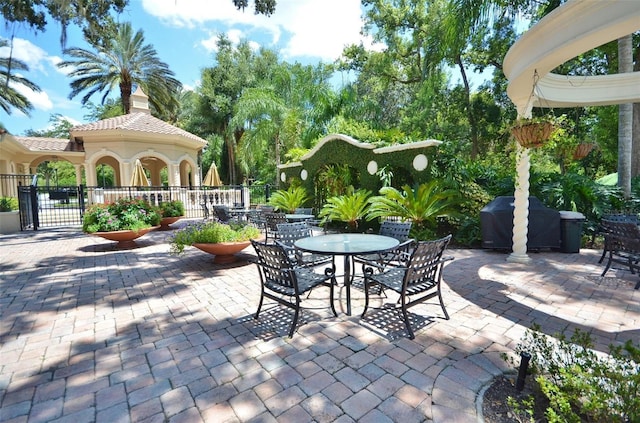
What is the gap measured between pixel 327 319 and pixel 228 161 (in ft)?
94.0

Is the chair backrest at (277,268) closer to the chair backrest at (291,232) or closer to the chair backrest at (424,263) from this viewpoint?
the chair backrest at (424,263)

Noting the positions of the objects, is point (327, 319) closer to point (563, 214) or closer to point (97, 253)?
point (563, 214)

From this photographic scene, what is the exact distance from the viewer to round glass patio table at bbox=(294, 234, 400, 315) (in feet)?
12.0

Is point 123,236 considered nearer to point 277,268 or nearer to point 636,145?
point 277,268

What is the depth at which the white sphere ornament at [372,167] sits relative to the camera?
32.2 ft

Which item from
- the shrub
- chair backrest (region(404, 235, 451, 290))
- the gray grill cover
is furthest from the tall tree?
the shrub

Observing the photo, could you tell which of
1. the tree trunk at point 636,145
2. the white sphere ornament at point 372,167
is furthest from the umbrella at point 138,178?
the tree trunk at point 636,145

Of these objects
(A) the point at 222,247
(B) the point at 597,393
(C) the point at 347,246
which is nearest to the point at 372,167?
(A) the point at 222,247

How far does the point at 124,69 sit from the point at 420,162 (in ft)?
65.2

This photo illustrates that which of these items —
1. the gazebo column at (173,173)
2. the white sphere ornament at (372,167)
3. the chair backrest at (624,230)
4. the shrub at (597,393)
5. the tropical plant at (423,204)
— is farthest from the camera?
the gazebo column at (173,173)

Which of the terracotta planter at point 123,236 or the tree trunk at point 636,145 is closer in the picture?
the terracotta planter at point 123,236

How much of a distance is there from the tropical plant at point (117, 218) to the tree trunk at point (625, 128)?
12867mm

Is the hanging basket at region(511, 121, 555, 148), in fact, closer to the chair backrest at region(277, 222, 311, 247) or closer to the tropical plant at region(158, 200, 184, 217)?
the chair backrest at region(277, 222, 311, 247)

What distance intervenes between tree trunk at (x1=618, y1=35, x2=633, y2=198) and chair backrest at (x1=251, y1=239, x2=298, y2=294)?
9.76 metres
